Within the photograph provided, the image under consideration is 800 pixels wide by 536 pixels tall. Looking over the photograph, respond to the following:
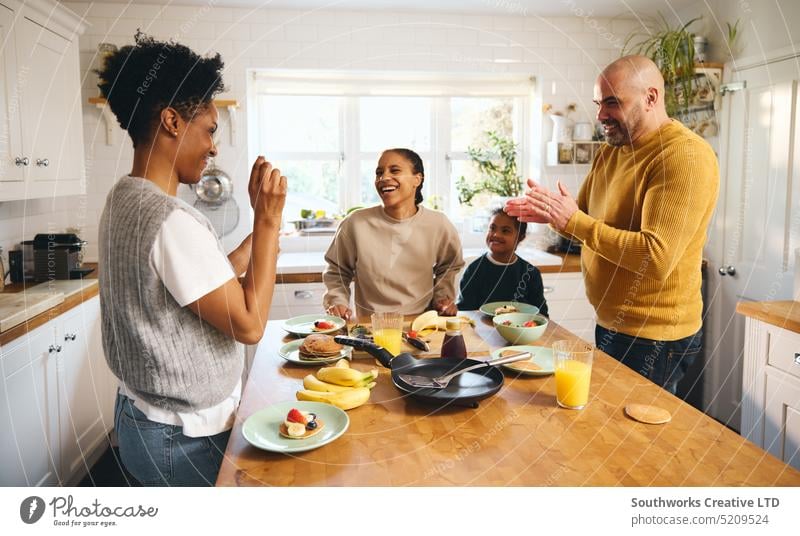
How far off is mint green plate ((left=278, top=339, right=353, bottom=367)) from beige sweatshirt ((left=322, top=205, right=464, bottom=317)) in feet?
1.57

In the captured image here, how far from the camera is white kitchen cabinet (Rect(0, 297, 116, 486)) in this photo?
5.90 ft

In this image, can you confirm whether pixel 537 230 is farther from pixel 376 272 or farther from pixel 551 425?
pixel 551 425

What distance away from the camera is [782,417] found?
6.15 ft

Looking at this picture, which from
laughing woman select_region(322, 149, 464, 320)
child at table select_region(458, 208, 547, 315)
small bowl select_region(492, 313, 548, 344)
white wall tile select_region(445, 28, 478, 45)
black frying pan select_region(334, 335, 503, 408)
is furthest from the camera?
white wall tile select_region(445, 28, 478, 45)

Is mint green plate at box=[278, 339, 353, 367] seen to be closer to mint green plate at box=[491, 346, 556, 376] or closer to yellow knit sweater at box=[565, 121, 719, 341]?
mint green plate at box=[491, 346, 556, 376]

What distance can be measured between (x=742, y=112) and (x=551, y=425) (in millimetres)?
2266

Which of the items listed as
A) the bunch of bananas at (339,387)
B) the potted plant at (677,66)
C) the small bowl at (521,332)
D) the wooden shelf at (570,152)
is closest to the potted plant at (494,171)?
the wooden shelf at (570,152)

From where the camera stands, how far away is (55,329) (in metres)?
2.05

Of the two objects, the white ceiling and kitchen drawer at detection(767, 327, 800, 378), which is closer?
kitchen drawer at detection(767, 327, 800, 378)

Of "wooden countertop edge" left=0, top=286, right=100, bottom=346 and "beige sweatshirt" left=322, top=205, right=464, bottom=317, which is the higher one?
"beige sweatshirt" left=322, top=205, right=464, bottom=317

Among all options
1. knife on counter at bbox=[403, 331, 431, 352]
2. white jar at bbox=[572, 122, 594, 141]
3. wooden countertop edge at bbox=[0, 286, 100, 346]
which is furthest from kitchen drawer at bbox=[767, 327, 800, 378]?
wooden countertop edge at bbox=[0, 286, 100, 346]

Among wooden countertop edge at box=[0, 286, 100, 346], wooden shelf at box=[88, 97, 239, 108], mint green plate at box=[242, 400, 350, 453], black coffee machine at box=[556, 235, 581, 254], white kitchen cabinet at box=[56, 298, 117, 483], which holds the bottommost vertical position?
white kitchen cabinet at box=[56, 298, 117, 483]

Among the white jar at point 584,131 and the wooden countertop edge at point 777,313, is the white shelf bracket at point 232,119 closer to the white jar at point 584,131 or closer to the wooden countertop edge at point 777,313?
the white jar at point 584,131

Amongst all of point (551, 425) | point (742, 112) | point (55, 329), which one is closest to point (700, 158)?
point (551, 425)
